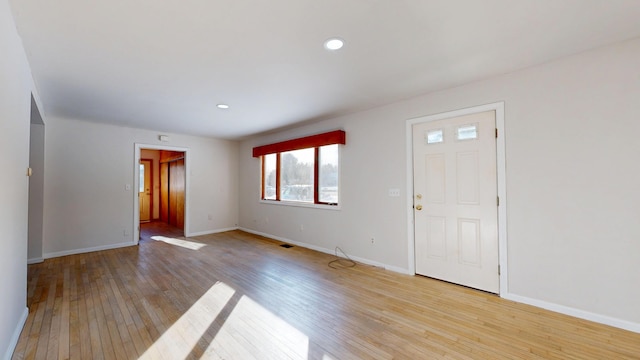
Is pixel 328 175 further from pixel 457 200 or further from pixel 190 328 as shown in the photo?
pixel 190 328

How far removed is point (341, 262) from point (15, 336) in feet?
11.3

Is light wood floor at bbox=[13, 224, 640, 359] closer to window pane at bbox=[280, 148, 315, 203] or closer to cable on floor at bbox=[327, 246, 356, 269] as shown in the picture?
cable on floor at bbox=[327, 246, 356, 269]

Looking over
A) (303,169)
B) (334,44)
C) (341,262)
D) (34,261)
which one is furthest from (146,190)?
(334,44)

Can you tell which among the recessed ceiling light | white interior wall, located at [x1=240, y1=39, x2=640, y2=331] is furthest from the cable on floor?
the recessed ceiling light

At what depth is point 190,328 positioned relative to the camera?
2.25 m

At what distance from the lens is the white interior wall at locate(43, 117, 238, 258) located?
4445mm

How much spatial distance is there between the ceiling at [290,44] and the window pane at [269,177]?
264cm

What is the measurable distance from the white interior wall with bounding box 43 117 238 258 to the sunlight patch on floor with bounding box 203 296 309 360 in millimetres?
4140

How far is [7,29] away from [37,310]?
2554mm

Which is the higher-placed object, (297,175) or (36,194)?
(297,175)

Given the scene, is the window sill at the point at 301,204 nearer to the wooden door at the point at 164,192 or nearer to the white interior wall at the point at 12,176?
the white interior wall at the point at 12,176

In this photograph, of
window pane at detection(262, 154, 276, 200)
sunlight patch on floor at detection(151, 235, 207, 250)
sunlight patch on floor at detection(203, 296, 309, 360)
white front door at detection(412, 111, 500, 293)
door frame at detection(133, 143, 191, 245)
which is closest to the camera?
sunlight patch on floor at detection(203, 296, 309, 360)

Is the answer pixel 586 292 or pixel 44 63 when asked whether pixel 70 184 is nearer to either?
pixel 44 63

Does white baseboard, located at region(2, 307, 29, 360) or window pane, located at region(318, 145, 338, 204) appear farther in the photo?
window pane, located at region(318, 145, 338, 204)
